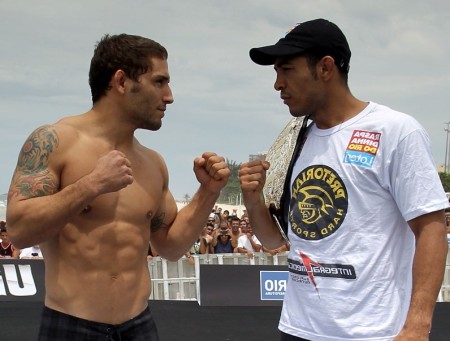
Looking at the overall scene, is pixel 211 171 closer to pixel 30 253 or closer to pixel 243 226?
pixel 30 253

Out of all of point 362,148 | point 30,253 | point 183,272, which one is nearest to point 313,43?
point 362,148

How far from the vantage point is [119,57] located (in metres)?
3.08

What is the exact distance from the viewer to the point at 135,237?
3.07m

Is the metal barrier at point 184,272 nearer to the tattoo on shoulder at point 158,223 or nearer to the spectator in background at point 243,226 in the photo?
the spectator in background at point 243,226

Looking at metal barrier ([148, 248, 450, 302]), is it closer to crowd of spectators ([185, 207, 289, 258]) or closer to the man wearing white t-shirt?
crowd of spectators ([185, 207, 289, 258])

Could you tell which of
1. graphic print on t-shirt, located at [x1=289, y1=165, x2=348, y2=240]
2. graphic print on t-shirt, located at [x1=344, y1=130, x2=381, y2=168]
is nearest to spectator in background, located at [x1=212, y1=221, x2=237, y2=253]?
graphic print on t-shirt, located at [x1=289, y1=165, x2=348, y2=240]

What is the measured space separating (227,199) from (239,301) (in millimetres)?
49271

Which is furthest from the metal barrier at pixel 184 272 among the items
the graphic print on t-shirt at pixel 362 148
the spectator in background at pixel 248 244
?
the graphic print on t-shirt at pixel 362 148

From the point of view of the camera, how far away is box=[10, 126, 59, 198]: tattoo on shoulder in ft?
9.02

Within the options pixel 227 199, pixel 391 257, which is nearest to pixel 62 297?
pixel 391 257

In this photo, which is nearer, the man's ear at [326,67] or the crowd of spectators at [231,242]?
the man's ear at [326,67]

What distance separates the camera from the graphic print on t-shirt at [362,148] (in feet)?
7.70

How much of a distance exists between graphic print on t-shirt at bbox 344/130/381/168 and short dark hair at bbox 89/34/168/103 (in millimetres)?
1206

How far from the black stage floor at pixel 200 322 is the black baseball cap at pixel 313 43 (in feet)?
16.5
